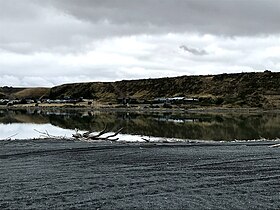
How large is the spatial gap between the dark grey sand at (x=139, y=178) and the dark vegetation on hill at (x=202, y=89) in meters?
69.3

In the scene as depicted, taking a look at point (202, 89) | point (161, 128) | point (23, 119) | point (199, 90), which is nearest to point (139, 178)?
point (161, 128)

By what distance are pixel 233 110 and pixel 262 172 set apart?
220 feet

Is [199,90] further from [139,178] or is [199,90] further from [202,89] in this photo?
[139,178]

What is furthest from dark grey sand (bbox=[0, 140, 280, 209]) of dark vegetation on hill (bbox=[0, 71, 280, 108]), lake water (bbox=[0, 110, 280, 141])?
dark vegetation on hill (bbox=[0, 71, 280, 108])

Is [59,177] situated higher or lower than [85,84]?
lower

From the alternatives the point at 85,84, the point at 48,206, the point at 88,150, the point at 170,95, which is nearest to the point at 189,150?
the point at 88,150

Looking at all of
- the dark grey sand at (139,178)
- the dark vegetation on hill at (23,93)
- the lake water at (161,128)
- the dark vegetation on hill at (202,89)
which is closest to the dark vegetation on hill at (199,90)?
the dark vegetation on hill at (202,89)

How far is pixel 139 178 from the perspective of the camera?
12.8m

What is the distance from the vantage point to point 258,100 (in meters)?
87.6

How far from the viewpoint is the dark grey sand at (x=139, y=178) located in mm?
9984

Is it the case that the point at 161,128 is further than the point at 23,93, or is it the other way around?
the point at 23,93

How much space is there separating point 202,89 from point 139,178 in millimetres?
103763

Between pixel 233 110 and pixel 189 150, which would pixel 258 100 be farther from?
pixel 189 150

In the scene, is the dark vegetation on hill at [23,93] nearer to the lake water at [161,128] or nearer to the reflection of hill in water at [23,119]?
the reflection of hill in water at [23,119]
